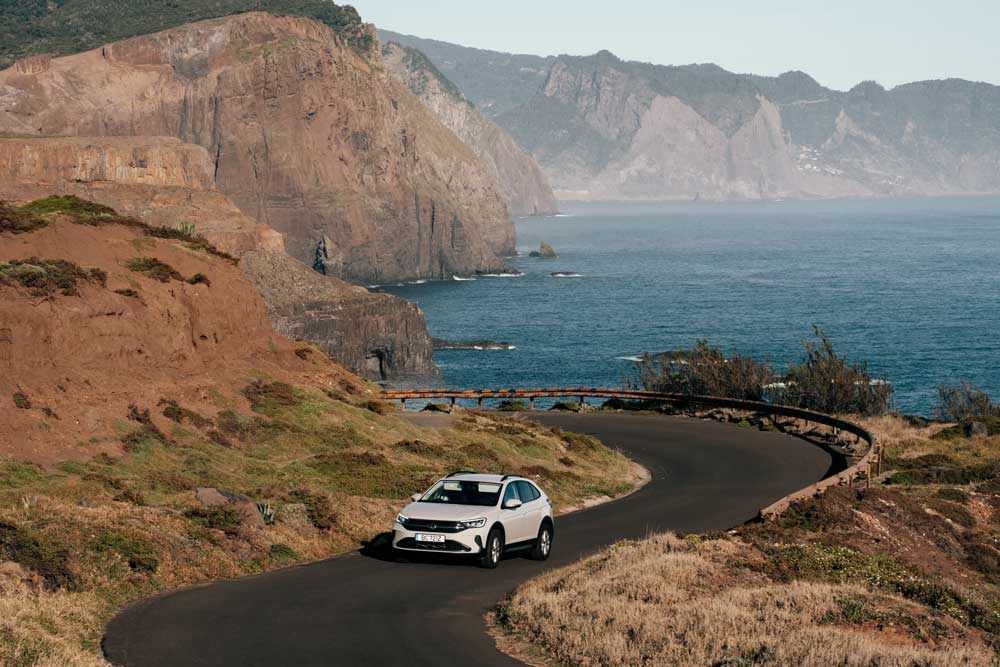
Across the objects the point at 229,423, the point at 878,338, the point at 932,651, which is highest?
the point at 932,651

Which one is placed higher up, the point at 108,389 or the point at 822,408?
the point at 108,389

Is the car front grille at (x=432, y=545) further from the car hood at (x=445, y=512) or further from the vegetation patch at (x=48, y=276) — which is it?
the vegetation patch at (x=48, y=276)

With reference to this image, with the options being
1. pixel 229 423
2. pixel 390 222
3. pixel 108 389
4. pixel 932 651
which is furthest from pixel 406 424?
pixel 390 222

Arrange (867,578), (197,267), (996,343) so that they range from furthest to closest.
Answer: (996,343)
(197,267)
(867,578)

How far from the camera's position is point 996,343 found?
369 ft

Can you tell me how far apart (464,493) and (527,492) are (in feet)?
4.60

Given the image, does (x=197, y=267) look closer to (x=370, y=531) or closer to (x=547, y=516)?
(x=370, y=531)

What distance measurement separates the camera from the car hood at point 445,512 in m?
21.5

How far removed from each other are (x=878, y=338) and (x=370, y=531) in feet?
327

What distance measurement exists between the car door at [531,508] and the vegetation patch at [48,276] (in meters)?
14.1

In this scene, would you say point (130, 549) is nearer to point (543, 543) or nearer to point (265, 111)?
point (543, 543)

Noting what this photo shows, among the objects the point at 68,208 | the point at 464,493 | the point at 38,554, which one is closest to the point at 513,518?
the point at 464,493

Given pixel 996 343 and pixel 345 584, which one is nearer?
pixel 345 584

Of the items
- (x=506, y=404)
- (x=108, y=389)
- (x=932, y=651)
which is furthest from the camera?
(x=506, y=404)
